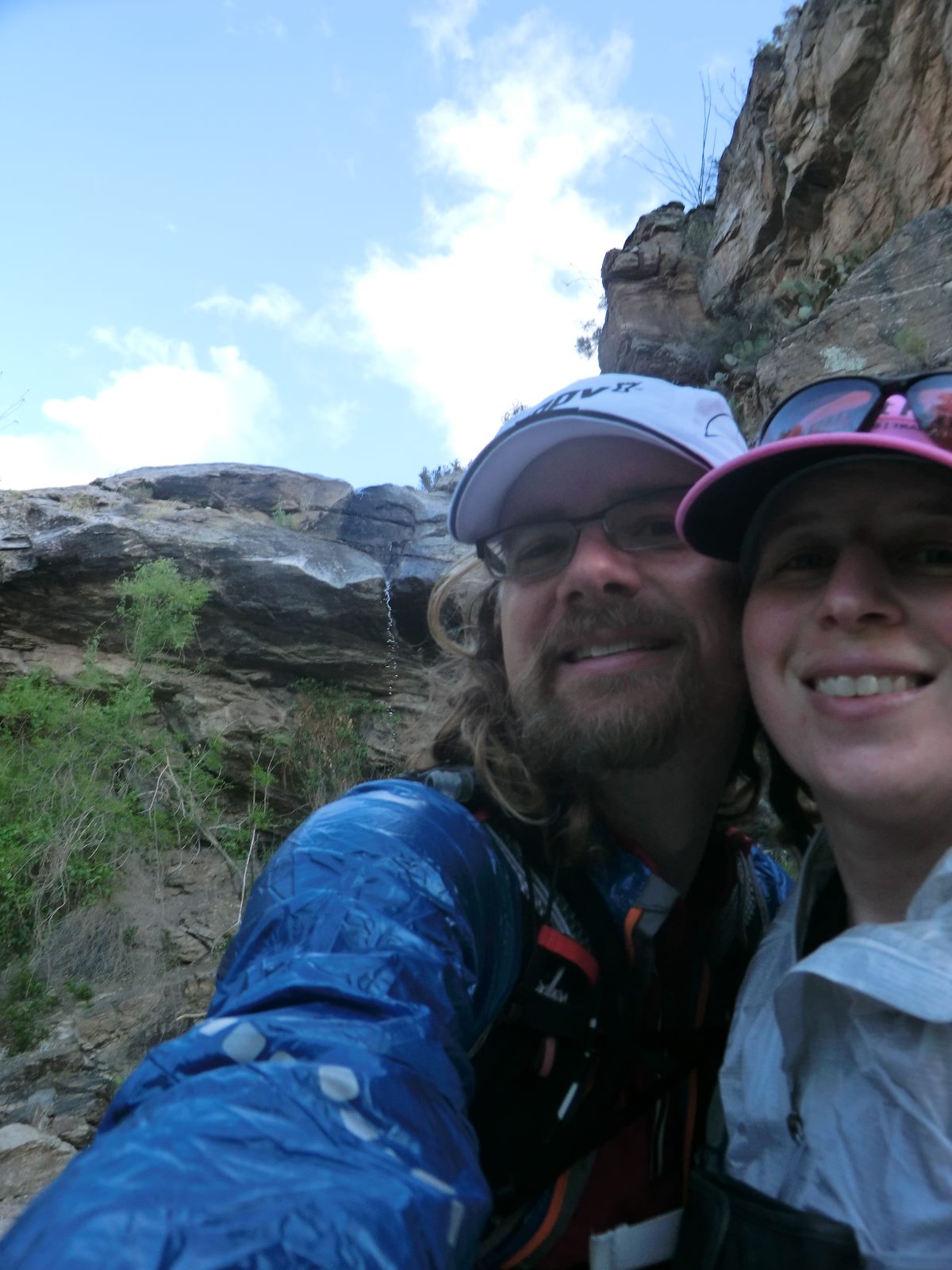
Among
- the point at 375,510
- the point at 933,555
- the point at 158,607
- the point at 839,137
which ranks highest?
the point at 839,137

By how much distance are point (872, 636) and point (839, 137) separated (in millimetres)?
11106

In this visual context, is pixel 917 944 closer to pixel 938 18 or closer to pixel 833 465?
pixel 833 465

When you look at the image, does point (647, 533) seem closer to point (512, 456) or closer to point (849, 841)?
point (512, 456)

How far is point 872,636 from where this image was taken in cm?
120

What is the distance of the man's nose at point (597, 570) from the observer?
1.70 metres

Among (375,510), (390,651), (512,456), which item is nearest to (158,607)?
(390,651)

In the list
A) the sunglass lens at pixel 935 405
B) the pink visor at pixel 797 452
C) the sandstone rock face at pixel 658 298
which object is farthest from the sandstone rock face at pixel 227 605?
the sunglass lens at pixel 935 405

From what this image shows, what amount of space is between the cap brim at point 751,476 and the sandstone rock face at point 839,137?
876 cm

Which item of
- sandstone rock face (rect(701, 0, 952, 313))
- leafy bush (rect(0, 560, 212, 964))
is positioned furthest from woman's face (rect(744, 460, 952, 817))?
leafy bush (rect(0, 560, 212, 964))

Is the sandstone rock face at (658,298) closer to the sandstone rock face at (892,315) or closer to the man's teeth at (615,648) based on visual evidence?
the sandstone rock face at (892,315)

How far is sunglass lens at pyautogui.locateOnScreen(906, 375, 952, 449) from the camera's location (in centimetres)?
115

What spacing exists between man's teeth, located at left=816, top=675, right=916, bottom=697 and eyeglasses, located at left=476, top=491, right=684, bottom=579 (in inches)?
22.7

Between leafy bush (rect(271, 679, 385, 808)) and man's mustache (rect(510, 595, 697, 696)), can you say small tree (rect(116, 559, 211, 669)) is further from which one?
man's mustache (rect(510, 595, 697, 696))

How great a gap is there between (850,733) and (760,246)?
12423 mm
